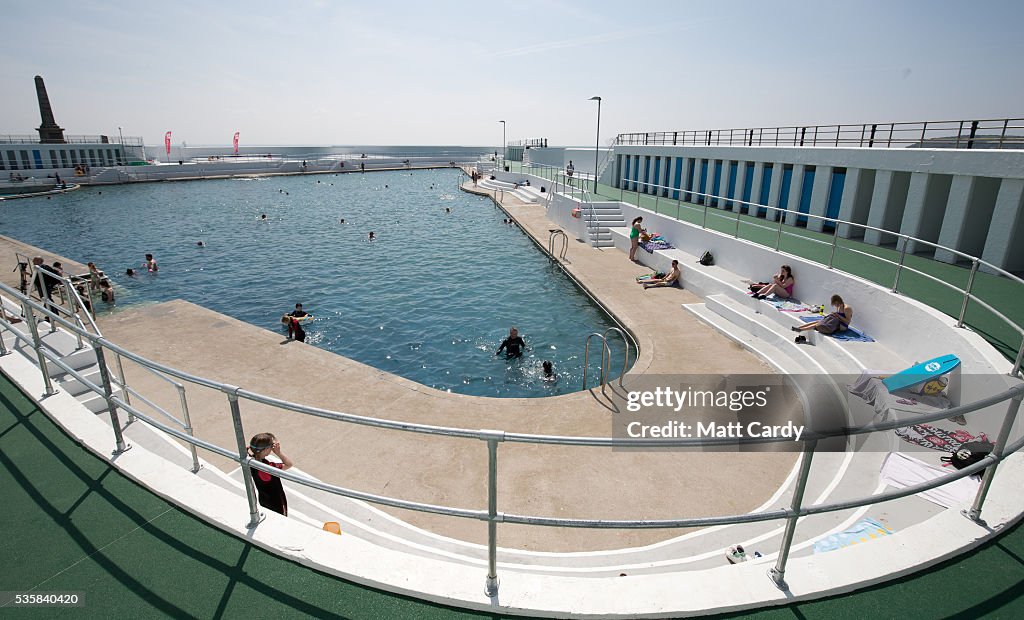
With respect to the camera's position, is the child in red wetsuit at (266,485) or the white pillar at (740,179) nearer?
the child in red wetsuit at (266,485)

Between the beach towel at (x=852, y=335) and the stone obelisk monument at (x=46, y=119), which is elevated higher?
the stone obelisk monument at (x=46, y=119)

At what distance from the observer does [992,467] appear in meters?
3.53

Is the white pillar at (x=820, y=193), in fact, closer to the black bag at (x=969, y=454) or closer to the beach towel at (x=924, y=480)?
the beach towel at (x=924, y=480)

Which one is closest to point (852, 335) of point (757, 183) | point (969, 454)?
point (969, 454)

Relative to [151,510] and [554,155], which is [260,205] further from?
[151,510]

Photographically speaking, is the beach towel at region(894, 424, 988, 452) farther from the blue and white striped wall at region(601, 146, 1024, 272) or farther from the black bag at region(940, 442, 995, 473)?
the blue and white striped wall at region(601, 146, 1024, 272)

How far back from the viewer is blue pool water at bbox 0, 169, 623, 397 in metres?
14.5

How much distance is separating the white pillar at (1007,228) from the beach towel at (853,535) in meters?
10.4

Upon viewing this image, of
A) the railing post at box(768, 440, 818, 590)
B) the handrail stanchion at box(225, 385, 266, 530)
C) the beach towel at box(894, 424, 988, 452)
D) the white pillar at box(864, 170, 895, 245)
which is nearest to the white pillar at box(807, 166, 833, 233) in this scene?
the white pillar at box(864, 170, 895, 245)

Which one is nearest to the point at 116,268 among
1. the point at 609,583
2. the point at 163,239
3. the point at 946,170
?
the point at 163,239

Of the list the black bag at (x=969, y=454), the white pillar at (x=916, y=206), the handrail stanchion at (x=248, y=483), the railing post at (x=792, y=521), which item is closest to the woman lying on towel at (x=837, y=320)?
the white pillar at (x=916, y=206)

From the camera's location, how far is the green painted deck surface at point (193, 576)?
2.99 m

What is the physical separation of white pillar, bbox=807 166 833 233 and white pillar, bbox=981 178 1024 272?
5768 mm

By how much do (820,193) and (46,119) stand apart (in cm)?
7654
